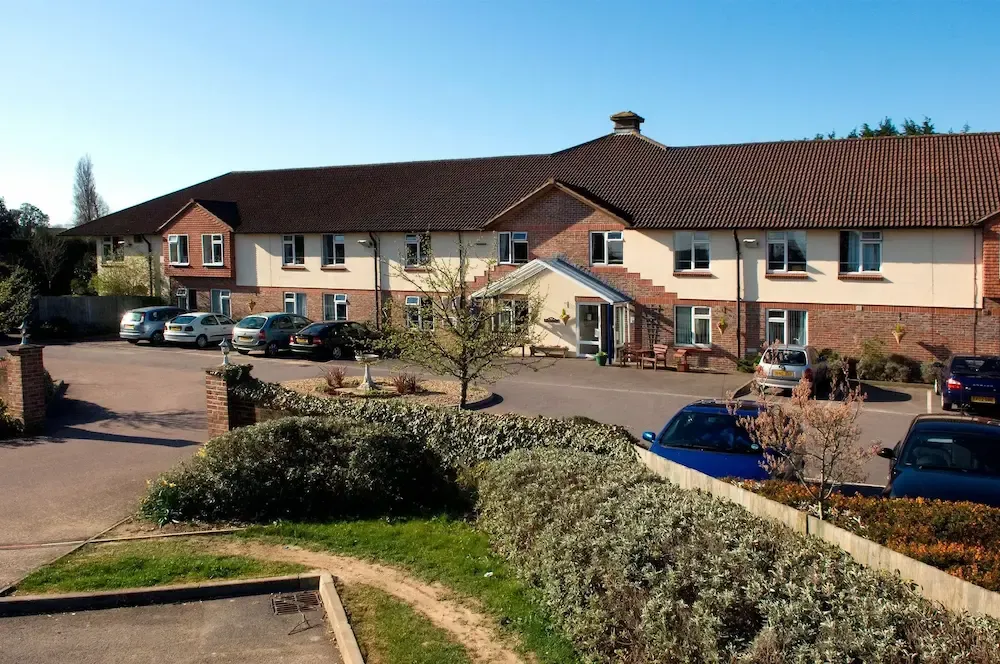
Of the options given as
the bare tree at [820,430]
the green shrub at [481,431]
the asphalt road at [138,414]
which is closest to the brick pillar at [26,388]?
the asphalt road at [138,414]

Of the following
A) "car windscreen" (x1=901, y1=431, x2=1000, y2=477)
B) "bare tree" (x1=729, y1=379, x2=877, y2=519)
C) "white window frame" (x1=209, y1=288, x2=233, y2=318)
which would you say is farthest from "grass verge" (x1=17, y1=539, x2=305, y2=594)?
"white window frame" (x1=209, y1=288, x2=233, y2=318)

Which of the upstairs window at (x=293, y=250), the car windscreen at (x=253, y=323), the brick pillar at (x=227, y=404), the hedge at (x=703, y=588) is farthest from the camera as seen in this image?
the upstairs window at (x=293, y=250)

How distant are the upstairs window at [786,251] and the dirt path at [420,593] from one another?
71.7 ft

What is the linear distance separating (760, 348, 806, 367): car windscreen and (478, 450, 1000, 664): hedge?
51.4ft

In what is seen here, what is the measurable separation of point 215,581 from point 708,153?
28089mm

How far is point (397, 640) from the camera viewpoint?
7621 millimetres

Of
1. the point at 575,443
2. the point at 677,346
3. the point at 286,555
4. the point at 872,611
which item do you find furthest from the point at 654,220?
the point at 872,611

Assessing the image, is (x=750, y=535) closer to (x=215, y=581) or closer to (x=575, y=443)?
(x=575, y=443)

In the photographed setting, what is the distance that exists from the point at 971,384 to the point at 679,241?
38.0ft

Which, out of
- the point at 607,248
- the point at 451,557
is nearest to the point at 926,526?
the point at 451,557

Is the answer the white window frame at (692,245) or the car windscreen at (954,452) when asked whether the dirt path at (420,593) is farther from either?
the white window frame at (692,245)

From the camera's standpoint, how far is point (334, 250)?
37656 millimetres

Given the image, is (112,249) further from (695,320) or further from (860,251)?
(860,251)

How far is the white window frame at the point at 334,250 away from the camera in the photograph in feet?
123
